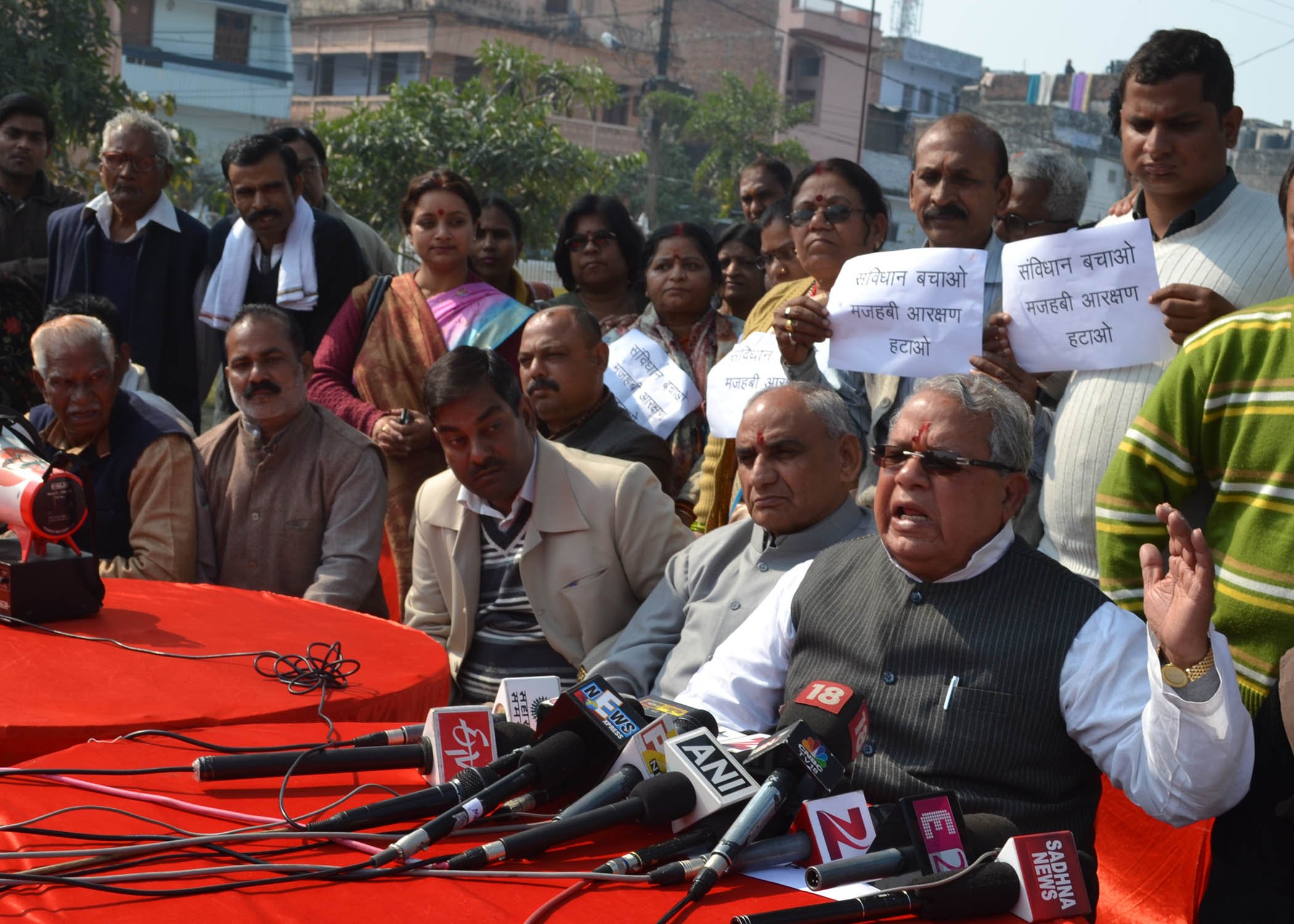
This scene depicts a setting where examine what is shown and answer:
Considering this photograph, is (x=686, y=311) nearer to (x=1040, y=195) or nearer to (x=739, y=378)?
(x=739, y=378)

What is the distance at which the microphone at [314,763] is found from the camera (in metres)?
2.31

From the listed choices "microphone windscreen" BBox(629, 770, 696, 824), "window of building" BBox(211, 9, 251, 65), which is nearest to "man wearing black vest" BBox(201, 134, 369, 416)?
"microphone windscreen" BBox(629, 770, 696, 824)

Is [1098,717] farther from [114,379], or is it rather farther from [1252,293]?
[114,379]

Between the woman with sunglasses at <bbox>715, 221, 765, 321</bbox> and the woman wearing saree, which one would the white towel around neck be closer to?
the woman wearing saree

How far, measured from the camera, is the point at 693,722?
2.34 m

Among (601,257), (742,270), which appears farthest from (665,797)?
(742,270)

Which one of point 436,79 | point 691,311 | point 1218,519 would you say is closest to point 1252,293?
point 1218,519

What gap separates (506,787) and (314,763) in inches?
15.9

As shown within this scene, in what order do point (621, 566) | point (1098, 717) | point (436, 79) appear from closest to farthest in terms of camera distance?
point (1098, 717)
point (621, 566)
point (436, 79)

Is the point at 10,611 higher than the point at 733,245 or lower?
lower

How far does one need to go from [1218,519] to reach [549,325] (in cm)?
255

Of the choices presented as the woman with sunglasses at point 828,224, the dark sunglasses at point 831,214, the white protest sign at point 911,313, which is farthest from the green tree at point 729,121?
the white protest sign at point 911,313

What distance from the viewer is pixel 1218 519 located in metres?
2.87

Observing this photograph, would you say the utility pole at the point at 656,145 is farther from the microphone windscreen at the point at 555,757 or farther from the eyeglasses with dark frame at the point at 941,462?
the microphone windscreen at the point at 555,757
